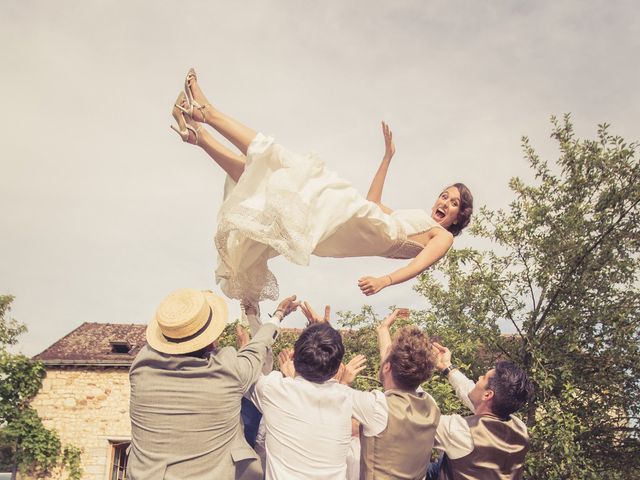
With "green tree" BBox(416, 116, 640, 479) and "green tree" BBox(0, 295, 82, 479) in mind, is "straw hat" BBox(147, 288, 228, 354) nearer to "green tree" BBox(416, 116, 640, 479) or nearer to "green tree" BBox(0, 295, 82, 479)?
"green tree" BBox(416, 116, 640, 479)

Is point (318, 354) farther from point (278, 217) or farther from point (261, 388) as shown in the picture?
point (278, 217)

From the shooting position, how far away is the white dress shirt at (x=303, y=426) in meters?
2.85

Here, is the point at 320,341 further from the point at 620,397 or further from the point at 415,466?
the point at 620,397

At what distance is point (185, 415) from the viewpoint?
2.71 m

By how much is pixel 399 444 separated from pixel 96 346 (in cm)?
1681

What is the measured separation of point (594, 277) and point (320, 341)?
7.81 metres

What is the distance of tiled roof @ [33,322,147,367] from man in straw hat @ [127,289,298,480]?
14.4m

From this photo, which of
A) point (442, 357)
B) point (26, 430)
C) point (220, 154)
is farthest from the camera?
point (26, 430)

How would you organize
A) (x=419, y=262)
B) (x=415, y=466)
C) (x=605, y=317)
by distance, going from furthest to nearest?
(x=605, y=317)
(x=419, y=262)
(x=415, y=466)

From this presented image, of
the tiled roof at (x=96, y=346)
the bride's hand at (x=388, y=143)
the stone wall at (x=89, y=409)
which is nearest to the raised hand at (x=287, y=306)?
the bride's hand at (x=388, y=143)

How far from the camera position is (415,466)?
307 centimetres

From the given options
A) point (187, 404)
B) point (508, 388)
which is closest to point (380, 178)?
point (508, 388)

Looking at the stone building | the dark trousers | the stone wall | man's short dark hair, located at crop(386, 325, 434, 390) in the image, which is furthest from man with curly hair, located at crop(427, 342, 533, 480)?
the stone building

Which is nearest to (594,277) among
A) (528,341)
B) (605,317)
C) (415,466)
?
(605,317)
